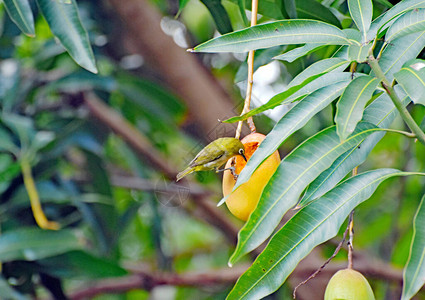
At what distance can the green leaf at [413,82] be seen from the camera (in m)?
0.53

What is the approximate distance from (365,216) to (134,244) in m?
0.77

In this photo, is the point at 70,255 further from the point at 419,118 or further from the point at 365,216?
the point at 365,216

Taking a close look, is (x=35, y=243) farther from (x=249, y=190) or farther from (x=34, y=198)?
(x=249, y=190)

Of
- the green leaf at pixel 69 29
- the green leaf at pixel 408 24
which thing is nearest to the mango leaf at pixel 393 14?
the green leaf at pixel 408 24

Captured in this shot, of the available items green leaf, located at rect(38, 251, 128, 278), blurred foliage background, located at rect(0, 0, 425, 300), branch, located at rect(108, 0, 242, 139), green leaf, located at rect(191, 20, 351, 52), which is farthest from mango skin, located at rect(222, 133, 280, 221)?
branch, located at rect(108, 0, 242, 139)

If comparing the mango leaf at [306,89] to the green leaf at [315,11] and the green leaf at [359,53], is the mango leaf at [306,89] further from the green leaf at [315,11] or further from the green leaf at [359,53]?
the green leaf at [315,11]

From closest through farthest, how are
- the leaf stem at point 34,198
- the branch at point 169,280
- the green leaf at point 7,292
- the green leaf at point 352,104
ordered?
1. the green leaf at point 352,104
2. the green leaf at point 7,292
3. the leaf stem at point 34,198
4. the branch at point 169,280

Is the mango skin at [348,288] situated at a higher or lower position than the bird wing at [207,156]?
lower

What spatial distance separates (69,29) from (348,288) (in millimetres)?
544

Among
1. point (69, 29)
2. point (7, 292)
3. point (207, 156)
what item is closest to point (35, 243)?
point (7, 292)

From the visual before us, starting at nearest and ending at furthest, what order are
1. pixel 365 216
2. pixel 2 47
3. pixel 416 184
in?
pixel 2 47, pixel 416 184, pixel 365 216

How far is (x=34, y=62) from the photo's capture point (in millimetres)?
1614

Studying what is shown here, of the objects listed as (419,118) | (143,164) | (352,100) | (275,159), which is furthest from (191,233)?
(352,100)

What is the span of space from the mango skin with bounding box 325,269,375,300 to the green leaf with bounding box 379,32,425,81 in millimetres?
199
